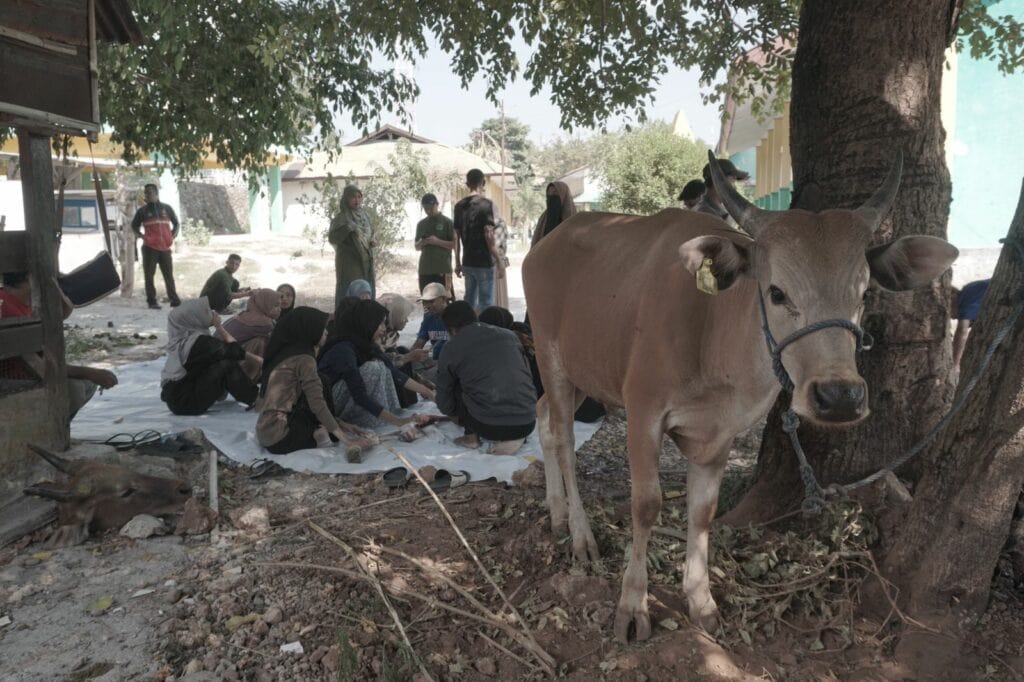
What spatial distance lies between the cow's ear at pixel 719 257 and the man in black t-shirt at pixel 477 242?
6962mm

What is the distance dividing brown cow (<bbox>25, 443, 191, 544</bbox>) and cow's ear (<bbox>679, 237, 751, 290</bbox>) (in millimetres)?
3648

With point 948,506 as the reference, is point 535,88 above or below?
above

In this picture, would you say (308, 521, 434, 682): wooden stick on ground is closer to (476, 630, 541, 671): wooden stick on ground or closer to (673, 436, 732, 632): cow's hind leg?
(476, 630, 541, 671): wooden stick on ground

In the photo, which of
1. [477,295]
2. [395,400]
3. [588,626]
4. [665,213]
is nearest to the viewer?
[588,626]

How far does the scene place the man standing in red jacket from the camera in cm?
1342

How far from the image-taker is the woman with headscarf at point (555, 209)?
22.0 feet

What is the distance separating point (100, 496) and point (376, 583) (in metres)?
2.03

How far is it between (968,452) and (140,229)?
1371cm

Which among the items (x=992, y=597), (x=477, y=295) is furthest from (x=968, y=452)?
(x=477, y=295)

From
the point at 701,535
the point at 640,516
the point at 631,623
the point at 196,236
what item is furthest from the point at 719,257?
the point at 196,236

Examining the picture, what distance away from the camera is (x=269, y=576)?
13.6 ft

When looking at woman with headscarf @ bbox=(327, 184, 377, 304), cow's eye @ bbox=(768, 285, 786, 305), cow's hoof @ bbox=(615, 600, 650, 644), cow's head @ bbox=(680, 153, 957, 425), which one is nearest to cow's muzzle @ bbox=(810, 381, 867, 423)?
cow's head @ bbox=(680, 153, 957, 425)

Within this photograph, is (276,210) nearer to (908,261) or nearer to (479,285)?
(479,285)

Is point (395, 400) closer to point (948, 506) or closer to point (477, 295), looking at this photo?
point (477, 295)
